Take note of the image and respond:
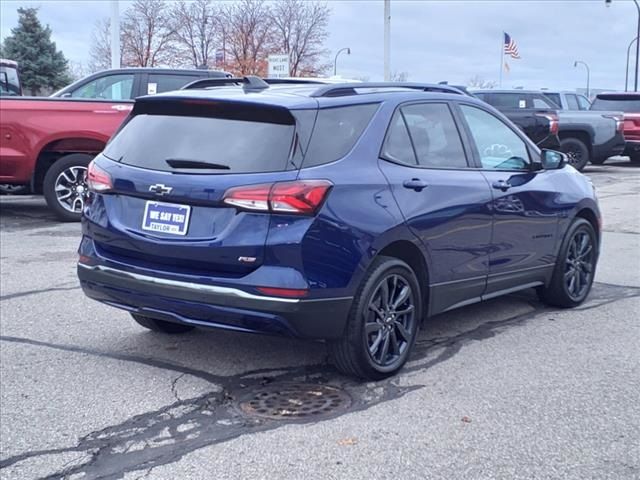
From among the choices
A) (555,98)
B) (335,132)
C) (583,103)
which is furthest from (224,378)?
(583,103)

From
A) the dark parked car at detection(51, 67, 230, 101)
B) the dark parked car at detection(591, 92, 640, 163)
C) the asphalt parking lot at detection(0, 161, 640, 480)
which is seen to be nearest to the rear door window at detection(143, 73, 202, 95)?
the dark parked car at detection(51, 67, 230, 101)

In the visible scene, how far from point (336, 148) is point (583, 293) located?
3.33m

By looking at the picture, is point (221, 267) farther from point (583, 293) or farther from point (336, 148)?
point (583, 293)

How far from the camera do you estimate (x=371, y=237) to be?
4895 mm

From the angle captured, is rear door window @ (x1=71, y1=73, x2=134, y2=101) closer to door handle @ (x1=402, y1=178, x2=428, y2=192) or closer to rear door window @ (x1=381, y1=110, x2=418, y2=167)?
rear door window @ (x1=381, y1=110, x2=418, y2=167)

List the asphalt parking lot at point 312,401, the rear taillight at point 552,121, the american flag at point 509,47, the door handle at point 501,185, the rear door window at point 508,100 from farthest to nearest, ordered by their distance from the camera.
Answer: the american flag at point 509,47, the rear door window at point 508,100, the rear taillight at point 552,121, the door handle at point 501,185, the asphalt parking lot at point 312,401

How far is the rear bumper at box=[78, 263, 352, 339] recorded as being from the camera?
182 inches

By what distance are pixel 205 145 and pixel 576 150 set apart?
1681cm

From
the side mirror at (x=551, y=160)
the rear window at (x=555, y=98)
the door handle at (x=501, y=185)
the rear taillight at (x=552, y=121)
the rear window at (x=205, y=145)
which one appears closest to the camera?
the rear window at (x=205, y=145)

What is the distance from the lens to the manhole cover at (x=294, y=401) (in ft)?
15.2

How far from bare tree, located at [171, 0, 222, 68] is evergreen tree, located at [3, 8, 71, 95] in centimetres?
693

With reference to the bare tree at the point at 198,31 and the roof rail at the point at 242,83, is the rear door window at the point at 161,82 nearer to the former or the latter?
the roof rail at the point at 242,83

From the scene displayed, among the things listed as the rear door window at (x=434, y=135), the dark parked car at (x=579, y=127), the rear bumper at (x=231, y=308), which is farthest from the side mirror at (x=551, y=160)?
the dark parked car at (x=579, y=127)

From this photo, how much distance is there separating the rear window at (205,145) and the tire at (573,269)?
3.13 m
